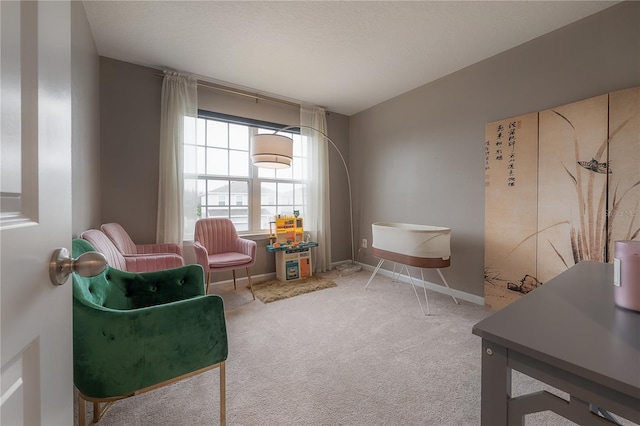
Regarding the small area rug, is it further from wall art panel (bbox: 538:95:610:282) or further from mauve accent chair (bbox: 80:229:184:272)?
wall art panel (bbox: 538:95:610:282)

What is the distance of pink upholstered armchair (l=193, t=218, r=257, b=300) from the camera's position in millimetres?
2734

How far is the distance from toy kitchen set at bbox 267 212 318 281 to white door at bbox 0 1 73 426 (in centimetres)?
287

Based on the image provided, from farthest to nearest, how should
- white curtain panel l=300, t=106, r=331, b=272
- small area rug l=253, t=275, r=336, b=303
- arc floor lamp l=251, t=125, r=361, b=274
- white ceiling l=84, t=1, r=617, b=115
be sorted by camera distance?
white curtain panel l=300, t=106, r=331, b=272, small area rug l=253, t=275, r=336, b=303, arc floor lamp l=251, t=125, r=361, b=274, white ceiling l=84, t=1, r=617, b=115

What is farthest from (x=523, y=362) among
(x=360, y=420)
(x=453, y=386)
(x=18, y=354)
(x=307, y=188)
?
(x=307, y=188)

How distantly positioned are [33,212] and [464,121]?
335 cm

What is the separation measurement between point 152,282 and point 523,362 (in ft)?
5.84

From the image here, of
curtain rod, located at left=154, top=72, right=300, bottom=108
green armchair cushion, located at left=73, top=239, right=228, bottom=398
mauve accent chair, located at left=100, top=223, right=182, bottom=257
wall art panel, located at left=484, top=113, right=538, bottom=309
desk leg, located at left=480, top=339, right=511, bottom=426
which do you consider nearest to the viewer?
desk leg, located at left=480, top=339, right=511, bottom=426

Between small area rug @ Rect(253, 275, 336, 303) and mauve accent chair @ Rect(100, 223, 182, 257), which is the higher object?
mauve accent chair @ Rect(100, 223, 182, 257)

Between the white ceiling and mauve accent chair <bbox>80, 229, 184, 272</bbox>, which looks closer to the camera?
mauve accent chair <bbox>80, 229, 184, 272</bbox>

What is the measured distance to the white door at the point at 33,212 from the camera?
0.36 metres

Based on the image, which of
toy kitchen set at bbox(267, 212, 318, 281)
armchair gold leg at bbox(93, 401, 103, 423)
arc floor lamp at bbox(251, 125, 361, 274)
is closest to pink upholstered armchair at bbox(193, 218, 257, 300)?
toy kitchen set at bbox(267, 212, 318, 281)

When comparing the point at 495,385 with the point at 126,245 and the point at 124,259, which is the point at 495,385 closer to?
the point at 124,259

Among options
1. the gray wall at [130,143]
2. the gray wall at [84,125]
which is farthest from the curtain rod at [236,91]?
the gray wall at [84,125]

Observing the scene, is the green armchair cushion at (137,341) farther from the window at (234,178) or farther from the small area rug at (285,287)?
the window at (234,178)
